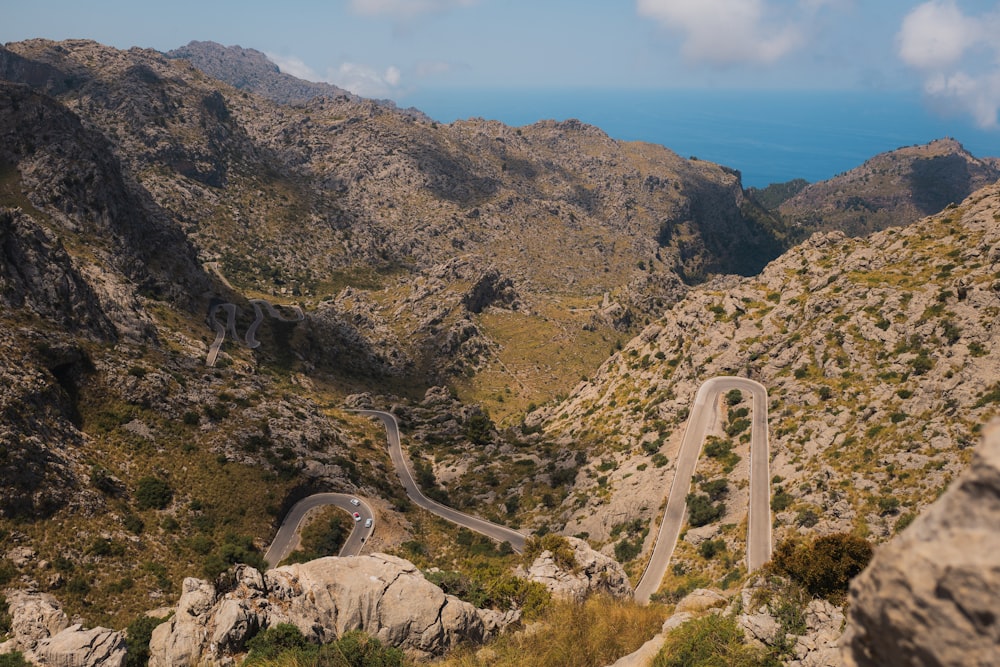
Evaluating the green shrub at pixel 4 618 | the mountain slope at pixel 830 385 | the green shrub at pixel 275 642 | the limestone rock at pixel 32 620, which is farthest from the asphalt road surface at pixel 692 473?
the green shrub at pixel 4 618

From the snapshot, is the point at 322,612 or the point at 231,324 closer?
the point at 322,612

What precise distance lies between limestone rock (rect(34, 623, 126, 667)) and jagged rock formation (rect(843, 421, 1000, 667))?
35432 mm

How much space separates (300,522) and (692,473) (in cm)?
5129

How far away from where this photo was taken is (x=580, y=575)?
4056 cm

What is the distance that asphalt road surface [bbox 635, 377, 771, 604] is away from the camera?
51.2 meters

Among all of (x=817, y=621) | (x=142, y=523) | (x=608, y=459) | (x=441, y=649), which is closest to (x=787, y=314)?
(x=608, y=459)

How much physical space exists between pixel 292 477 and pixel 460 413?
58.5 metres

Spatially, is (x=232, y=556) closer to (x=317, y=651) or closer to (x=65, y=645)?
(x=65, y=645)

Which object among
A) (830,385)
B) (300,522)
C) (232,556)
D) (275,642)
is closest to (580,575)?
(275,642)

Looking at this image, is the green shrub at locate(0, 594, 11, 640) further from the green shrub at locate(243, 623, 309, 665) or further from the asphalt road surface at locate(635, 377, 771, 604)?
the asphalt road surface at locate(635, 377, 771, 604)

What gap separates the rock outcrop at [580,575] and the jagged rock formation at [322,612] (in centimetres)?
585

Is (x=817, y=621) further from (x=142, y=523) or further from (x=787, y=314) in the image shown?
(x=787, y=314)

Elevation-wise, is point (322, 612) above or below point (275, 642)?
above

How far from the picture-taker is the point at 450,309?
182875 mm
